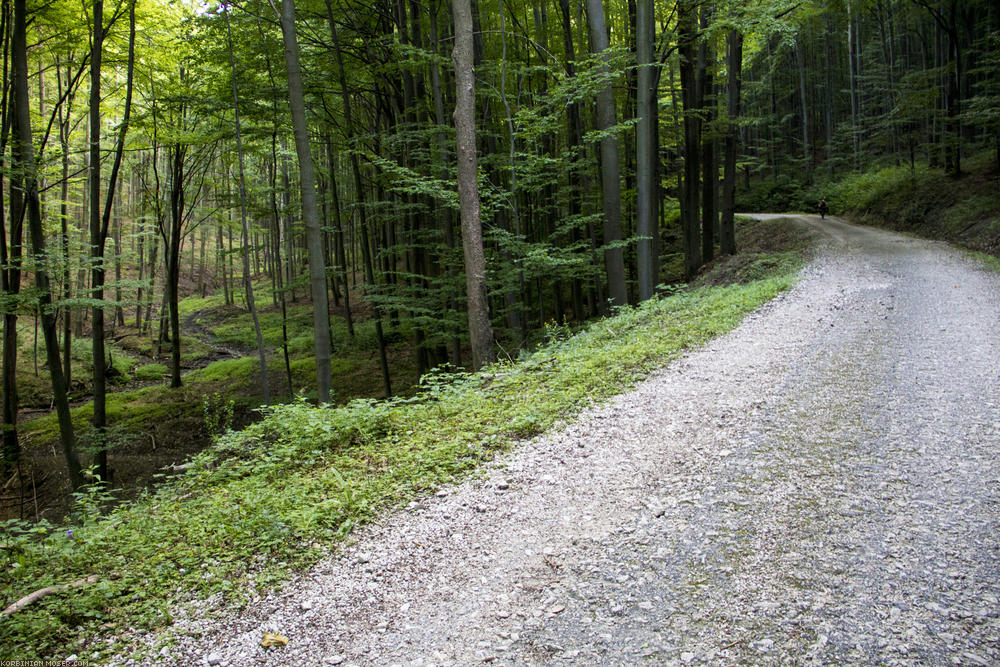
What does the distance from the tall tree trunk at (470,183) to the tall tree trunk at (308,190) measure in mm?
3090

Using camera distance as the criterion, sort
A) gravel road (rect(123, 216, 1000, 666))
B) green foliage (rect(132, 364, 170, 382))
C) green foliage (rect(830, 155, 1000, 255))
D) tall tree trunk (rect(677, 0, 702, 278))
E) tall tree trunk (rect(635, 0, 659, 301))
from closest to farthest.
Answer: gravel road (rect(123, 216, 1000, 666)) → tall tree trunk (rect(635, 0, 659, 301)) → tall tree trunk (rect(677, 0, 702, 278)) → green foliage (rect(830, 155, 1000, 255)) → green foliage (rect(132, 364, 170, 382))

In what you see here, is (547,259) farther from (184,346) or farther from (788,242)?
(184,346)

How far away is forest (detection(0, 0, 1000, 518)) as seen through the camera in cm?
951

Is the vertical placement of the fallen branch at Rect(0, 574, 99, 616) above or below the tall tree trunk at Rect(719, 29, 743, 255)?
below

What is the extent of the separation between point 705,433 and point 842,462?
3.52 ft

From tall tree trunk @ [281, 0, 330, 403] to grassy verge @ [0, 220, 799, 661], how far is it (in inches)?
120

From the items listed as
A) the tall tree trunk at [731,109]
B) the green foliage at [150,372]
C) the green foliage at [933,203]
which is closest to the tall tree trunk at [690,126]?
the tall tree trunk at [731,109]

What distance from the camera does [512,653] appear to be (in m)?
2.59

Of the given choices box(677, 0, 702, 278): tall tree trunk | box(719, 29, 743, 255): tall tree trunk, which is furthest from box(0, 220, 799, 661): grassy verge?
box(719, 29, 743, 255): tall tree trunk

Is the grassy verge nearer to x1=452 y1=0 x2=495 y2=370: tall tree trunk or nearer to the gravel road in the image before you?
the gravel road

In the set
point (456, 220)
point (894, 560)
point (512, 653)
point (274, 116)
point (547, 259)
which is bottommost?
point (512, 653)

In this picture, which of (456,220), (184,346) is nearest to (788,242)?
(456,220)

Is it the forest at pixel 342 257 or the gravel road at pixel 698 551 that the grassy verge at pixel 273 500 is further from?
the gravel road at pixel 698 551

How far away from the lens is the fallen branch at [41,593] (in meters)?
2.93
